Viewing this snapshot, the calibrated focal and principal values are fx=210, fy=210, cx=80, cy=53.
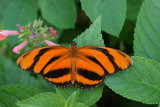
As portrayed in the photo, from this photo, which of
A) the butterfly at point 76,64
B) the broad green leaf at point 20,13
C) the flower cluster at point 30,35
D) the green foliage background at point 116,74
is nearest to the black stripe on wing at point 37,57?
the butterfly at point 76,64

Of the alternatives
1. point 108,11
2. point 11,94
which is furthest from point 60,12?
point 11,94

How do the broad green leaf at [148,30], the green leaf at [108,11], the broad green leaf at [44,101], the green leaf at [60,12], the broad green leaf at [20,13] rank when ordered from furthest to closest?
the broad green leaf at [20,13] → the green leaf at [60,12] → the green leaf at [108,11] → the broad green leaf at [148,30] → the broad green leaf at [44,101]

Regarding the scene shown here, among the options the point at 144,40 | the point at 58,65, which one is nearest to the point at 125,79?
the point at 144,40

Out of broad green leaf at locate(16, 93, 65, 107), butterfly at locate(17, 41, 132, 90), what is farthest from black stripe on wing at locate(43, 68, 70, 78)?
broad green leaf at locate(16, 93, 65, 107)

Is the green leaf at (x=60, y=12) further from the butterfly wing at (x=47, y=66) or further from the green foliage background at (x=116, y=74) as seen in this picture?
the butterfly wing at (x=47, y=66)

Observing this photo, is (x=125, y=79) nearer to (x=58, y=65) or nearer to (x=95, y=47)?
(x=95, y=47)

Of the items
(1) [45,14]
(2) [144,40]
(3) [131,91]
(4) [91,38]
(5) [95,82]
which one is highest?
(1) [45,14]

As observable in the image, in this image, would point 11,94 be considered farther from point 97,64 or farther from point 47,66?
point 97,64
